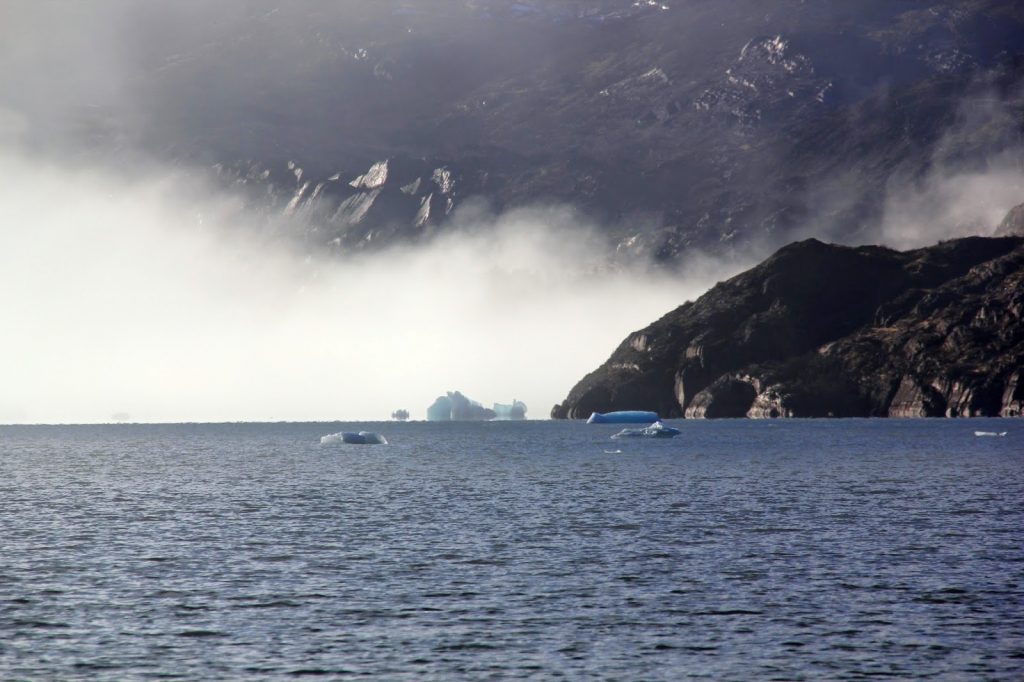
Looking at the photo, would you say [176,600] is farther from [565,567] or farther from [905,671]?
[905,671]

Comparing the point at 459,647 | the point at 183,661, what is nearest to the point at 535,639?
the point at 459,647

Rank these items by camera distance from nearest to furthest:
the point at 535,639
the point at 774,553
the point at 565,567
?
1. the point at 535,639
2. the point at 565,567
3. the point at 774,553

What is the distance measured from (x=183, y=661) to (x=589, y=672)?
17.3 meters

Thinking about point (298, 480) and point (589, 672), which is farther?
point (298, 480)

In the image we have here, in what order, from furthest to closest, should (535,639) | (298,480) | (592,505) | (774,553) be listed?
(298,480) → (592,505) → (774,553) → (535,639)

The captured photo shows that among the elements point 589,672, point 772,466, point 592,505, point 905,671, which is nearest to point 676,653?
point 589,672

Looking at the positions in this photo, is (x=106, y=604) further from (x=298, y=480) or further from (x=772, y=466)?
(x=772, y=466)

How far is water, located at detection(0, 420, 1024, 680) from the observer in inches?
2015

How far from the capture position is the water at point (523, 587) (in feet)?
168

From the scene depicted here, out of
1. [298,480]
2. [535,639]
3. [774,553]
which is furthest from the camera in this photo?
[298,480]

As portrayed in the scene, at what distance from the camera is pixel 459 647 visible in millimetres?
53625

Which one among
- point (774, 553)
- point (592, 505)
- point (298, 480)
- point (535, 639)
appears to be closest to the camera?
point (535, 639)

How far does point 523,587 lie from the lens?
69.1m

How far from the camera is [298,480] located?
6831 inches
